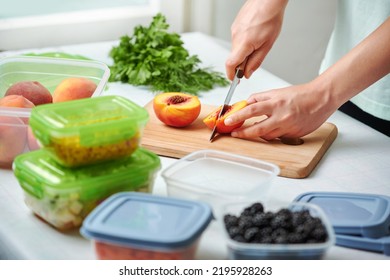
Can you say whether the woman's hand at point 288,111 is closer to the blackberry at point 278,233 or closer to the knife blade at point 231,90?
the knife blade at point 231,90

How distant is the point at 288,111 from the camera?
1.40 m

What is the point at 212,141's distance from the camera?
142 centimetres

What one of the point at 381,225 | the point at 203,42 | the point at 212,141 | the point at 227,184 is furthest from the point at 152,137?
the point at 203,42

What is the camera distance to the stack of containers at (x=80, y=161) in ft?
3.43

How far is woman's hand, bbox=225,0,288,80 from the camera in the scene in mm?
1576

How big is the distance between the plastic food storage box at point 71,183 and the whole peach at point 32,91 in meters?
0.20

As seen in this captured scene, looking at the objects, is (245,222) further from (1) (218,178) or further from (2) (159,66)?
(2) (159,66)

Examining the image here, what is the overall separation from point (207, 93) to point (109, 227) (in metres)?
0.82

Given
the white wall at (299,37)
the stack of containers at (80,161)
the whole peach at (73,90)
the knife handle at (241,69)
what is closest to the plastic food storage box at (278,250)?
the stack of containers at (80,161)

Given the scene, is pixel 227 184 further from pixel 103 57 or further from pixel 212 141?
pixel 103 57

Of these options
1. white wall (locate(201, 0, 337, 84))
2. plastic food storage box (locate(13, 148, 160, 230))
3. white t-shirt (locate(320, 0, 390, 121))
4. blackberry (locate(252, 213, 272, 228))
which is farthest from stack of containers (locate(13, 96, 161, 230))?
white wall (locate(201, 0, 337, 84))

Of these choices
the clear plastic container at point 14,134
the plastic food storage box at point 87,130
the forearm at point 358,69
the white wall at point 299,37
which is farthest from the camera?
the white wall at point 299,37

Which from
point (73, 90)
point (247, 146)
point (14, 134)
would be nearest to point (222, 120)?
point (247, 146)

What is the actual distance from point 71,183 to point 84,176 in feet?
0.09
